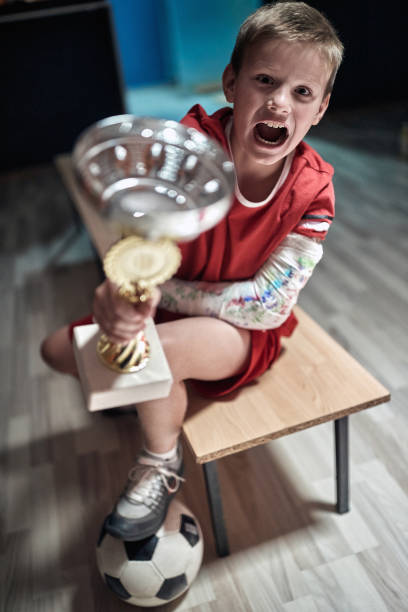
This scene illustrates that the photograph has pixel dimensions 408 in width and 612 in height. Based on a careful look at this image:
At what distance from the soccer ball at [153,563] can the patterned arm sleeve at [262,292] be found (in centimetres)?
41

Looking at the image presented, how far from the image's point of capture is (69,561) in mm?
1188

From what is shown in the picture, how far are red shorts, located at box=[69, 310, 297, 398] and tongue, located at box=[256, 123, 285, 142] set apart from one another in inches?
14.8

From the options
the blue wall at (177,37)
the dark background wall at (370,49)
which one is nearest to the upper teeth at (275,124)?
the dark background wall at (370,49)

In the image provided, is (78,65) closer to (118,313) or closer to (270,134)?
(270,134)

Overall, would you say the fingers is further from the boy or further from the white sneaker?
the white sneaker

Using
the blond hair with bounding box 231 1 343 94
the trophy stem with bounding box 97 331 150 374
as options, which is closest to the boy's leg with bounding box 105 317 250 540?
the trophy stem with bounding box 97 331 150 374

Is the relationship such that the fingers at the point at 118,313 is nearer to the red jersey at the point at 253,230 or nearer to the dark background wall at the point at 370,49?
the red jersey at the point at 253,230

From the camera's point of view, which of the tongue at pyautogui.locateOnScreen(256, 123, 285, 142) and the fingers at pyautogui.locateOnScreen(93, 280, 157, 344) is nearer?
the fingers at pyautogui.locateOnScreen(93, 280, 157, 344)

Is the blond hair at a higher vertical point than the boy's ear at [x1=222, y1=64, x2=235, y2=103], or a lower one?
higher

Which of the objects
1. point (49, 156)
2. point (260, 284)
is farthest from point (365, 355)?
point (49, 156)

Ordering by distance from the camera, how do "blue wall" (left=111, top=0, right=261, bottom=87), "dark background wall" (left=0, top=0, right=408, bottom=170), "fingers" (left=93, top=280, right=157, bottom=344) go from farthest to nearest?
1. "blue wall" (left=111, top=0, right=261, bottom=87)
2. "dark background wall" (left=0, top=0, right=408, bottom=170)
3. "fingers" (left=93, top=280, right=157, bottom=344)

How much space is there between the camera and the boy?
86 cm

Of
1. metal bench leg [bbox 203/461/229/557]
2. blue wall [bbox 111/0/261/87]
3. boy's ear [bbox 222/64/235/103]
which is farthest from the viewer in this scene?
blue wall [bbox 111/0/261/87]

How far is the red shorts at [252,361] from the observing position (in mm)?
1067
